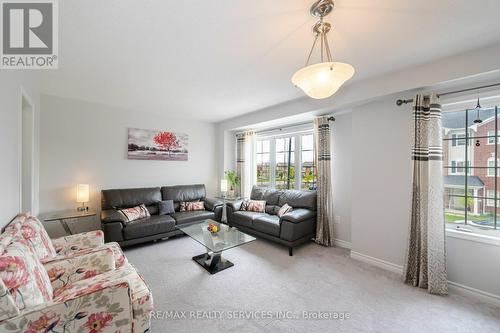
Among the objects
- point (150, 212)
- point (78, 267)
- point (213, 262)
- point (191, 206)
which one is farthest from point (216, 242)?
point (150, 212)

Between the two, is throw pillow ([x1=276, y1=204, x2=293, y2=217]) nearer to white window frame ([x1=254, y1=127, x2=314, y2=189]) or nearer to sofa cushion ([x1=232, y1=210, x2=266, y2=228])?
sofa cushion ([x1=232, y1=210, x2=266, y2=228])

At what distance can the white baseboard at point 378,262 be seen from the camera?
258 centimetres

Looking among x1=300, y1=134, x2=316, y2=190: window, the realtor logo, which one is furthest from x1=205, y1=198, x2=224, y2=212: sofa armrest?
the realtor logo

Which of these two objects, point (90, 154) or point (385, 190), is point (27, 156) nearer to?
point (90, 154)

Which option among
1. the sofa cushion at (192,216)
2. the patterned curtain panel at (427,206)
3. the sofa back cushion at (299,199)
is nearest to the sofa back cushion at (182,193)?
the sofa cushion at (192,216)

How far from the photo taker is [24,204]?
2.50m

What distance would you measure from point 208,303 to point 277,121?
3.19 metres

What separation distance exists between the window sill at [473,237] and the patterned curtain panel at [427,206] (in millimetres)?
203

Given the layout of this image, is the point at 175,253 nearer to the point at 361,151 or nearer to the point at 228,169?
the point at 228,169

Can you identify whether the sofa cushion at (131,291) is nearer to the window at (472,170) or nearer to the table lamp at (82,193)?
the table lamp at (82,193)

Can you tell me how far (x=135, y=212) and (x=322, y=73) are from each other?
3542 mm

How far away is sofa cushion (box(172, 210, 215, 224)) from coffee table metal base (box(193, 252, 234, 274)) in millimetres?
953

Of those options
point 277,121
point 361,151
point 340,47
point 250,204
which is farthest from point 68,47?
point 361,151

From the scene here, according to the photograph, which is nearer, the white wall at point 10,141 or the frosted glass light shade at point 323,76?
the frosted glass light shade at point 323,76
